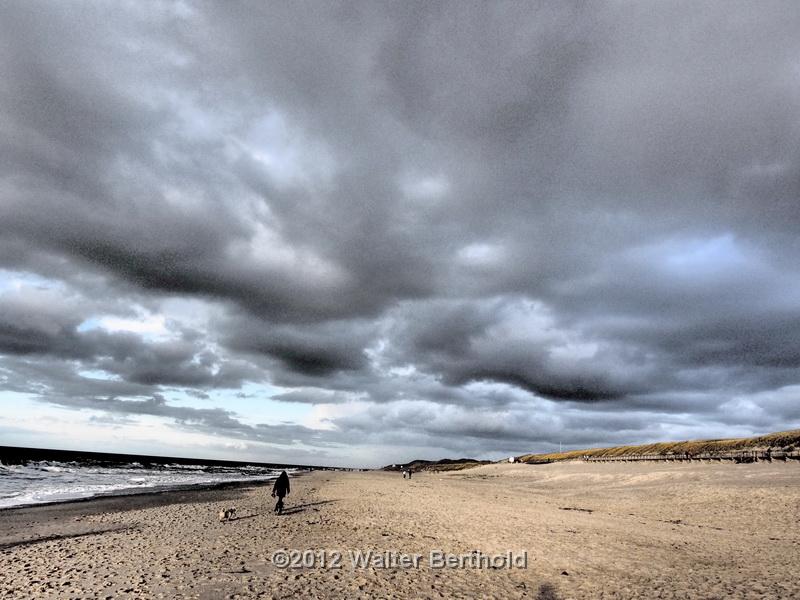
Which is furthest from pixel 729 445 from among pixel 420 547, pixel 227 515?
pixel 227 515

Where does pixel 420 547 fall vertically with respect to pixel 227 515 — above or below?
above

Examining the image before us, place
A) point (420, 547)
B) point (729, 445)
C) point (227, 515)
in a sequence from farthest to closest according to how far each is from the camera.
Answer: point (729, 445), point (227, 515), point (420, 547)

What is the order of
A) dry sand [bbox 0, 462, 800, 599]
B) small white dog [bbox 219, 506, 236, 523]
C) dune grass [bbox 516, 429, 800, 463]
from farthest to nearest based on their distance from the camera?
1. dune grass [bbox 516, 429, 800, 463]
2. small white dog [bbox 219, 506, 236, 523]
3. dry sand [bbox 0, 462, 800, 599]

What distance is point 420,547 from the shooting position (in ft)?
54.0

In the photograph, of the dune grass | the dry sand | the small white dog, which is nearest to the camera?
the dry sand

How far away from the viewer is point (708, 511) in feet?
85.9

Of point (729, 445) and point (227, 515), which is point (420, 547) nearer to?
point (227, 515)

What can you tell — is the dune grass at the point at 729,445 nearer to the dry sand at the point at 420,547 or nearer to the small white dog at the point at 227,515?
the dry sand at the point at 420,547

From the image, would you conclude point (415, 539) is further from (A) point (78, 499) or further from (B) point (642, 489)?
(A) point (78, 499)

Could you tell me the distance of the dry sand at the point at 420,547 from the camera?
11.8 metres

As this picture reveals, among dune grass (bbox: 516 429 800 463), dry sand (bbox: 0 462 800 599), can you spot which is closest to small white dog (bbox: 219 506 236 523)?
dry sand (bbox: 0 462 800 599)

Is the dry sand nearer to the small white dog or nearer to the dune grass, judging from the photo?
the small white dog

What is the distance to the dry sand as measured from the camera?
11750mm

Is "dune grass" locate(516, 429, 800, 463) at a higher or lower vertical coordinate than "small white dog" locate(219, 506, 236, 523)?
higher
